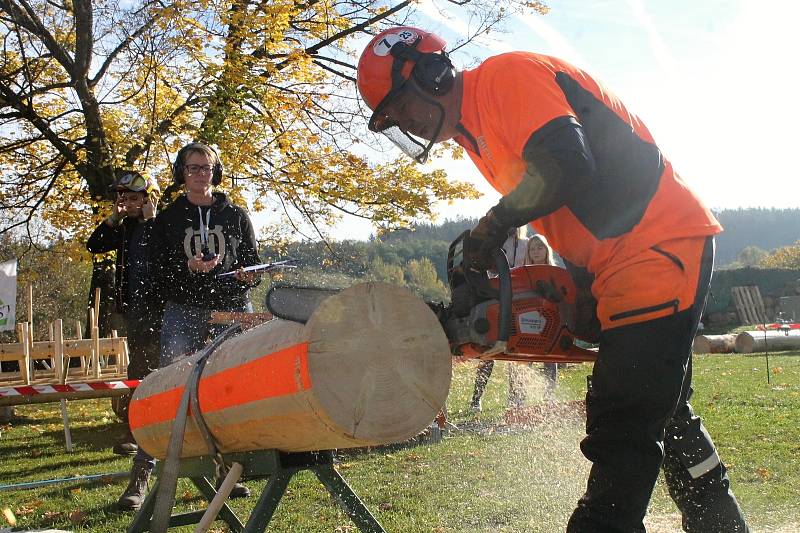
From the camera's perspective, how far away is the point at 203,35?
9305 mm

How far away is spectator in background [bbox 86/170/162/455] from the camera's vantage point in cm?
466

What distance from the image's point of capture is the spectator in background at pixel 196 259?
4.27 meters

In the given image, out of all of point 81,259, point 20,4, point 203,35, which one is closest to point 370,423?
point 203,35

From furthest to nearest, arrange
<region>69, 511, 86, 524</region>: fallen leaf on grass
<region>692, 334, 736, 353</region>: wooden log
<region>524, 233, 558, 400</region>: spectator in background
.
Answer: <region>692, 334, 736, 353</region>: wooden log
<region>524, 233, 558, 400</region>: spectator in background
<region>69, 511, 86, 524</region>: fallen leaf on grass

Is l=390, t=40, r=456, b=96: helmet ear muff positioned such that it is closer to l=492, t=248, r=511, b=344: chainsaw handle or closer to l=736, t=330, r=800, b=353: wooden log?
l=492, t=248, r=511, b=344: chainsaw handle

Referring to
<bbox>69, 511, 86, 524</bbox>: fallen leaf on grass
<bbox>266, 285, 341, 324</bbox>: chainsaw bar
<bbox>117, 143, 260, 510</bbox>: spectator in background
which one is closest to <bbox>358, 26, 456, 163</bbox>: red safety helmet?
<bbox>266, 285, 341, 324</bbox>: chainsaw bar

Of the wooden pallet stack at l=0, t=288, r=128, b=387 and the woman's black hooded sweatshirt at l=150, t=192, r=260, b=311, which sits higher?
the woman's black hooded sweatshirt at l=150, t=192, r=260, b=311

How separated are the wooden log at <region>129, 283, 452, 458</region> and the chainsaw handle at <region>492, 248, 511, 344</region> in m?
0.19

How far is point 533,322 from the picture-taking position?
2615mm

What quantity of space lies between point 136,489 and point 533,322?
3009 millimetres

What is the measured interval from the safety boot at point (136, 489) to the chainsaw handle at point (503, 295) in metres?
2.88

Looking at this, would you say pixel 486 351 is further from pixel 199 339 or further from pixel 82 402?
pixel 82 402

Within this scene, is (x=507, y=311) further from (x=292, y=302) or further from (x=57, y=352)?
(x=57, y=352)

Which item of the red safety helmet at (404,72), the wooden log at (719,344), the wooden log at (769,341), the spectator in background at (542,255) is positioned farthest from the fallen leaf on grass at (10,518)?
the wooden log at (719,344)
